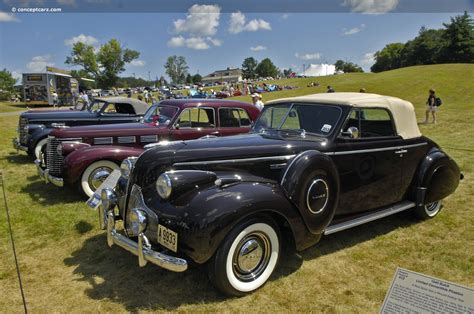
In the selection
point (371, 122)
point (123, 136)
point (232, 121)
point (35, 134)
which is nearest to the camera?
point (371, 122)

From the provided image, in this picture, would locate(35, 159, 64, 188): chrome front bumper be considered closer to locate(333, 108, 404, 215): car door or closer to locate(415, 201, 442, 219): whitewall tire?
locate(333, 108, 404, 215): car door

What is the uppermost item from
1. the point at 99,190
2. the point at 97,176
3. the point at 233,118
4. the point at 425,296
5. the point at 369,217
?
the point at 233,118

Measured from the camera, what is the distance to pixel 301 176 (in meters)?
3.65

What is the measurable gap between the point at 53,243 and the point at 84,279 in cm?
122

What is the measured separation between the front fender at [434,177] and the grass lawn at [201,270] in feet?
1.45

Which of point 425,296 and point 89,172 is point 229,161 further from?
point 89,172

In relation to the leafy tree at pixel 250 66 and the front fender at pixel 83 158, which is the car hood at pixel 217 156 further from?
the leafy tree at pixel 250 66

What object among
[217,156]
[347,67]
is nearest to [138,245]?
[217,156]

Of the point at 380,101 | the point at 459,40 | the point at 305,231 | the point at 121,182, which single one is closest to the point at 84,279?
the point at 121,182

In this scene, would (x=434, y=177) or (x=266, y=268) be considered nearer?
(x=266, y=268)

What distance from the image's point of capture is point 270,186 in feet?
11.7

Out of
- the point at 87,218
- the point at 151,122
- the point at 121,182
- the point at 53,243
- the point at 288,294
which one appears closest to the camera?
the point at 288,294

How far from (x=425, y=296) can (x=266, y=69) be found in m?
132

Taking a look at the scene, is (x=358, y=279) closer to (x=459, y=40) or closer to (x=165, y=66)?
(x=459, y=40)
